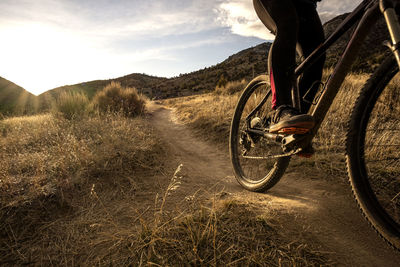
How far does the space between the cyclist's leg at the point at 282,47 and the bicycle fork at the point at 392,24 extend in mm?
681

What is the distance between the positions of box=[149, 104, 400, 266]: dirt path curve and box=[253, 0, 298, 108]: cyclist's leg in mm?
892

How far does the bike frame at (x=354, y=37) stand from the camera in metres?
1.03

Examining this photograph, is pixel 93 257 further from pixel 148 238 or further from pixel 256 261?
pixel 256 261

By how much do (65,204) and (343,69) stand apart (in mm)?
2514

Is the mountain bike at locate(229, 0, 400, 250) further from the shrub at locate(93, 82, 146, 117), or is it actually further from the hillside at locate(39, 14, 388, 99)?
the shrub at locate(93, 82, 146, 117)

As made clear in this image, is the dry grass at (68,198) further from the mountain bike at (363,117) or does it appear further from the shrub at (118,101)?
the shrub at (118,101)

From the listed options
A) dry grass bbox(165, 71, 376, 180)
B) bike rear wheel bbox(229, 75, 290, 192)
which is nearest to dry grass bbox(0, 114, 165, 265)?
bike rear wheel bbox(229, 75, 290, 192)

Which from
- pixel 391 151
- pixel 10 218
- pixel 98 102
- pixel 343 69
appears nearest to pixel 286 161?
pixel 343 69

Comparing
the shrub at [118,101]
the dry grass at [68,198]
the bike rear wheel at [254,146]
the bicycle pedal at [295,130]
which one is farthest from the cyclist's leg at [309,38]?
the shrub at [118,101]

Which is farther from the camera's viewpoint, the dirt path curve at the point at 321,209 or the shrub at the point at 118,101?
the shrub at the point at 118,101

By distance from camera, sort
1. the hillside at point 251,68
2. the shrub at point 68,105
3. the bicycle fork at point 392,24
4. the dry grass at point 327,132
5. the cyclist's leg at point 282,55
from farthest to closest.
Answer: the hillside at point 251,68 → the shrub at point 68,105 → the dry grass at point 327,132 → the cyclist's leg at point 282,55 → the bicycle fork at point 392,24

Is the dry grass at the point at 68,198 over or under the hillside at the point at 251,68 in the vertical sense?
under

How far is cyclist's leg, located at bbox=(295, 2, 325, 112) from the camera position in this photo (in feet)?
6.34

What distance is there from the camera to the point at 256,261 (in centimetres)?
108
